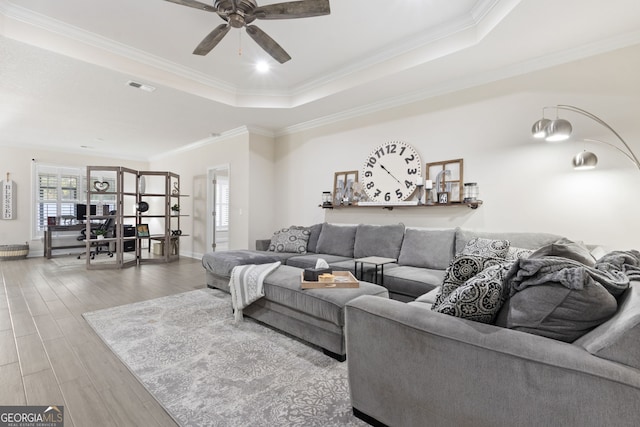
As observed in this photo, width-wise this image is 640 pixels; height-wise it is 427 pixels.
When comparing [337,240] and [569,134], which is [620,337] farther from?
[337,240]

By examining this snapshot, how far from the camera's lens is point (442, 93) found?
3887mm

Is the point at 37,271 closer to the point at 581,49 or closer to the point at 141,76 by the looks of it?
the point at 141,76

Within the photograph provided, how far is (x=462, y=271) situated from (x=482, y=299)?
310 millimetres

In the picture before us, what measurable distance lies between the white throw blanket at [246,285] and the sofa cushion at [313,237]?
178 cm

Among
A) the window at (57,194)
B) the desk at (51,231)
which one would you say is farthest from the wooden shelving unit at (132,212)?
the desk at (51,231)

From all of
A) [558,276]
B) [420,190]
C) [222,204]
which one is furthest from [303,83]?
[222,204]

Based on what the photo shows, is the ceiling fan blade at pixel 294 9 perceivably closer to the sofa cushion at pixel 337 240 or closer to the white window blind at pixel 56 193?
the sofa cushion at pixel 337 240

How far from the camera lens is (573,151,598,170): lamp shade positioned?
274 cm

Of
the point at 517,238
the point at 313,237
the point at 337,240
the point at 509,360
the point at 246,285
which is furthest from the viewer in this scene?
the point at 313,237

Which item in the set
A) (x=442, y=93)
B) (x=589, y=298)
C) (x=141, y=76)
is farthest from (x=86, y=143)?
(x=589, y=298)

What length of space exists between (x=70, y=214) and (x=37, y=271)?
Answer: 319 cm

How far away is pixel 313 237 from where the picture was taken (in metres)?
4.86

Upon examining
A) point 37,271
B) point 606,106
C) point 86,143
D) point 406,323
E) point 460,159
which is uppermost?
point 86,143

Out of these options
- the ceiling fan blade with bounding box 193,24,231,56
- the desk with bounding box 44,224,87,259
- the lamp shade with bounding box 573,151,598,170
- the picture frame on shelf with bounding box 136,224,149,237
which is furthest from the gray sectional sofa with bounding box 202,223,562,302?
the desk with bounding box 44,224,87,259
